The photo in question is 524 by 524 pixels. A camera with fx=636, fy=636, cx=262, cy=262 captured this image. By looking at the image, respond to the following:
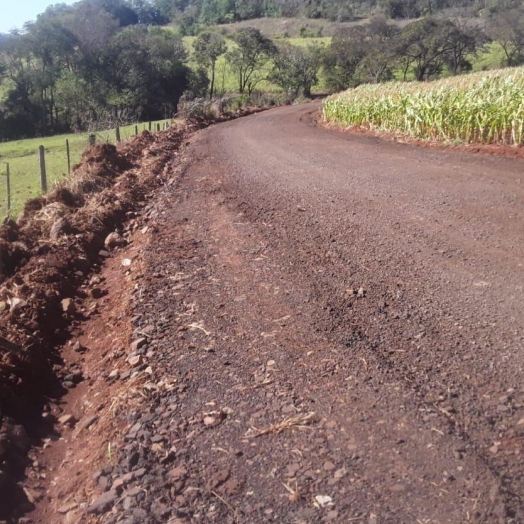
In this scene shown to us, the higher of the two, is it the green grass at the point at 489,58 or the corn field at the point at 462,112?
the green grass at the point at 489,58

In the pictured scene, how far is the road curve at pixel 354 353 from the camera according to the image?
3209 millimetres

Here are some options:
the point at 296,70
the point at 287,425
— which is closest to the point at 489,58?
the point at 296,70

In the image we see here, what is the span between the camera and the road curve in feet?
10.5

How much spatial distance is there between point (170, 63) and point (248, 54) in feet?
29.1

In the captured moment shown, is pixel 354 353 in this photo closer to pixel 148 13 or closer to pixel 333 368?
pixel 333 368

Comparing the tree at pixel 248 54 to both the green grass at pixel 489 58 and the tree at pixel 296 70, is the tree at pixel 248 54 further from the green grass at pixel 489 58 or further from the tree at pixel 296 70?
the green grass at pixel 489 58

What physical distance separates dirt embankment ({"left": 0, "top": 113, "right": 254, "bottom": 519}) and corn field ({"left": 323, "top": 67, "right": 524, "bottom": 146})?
7403 millimetres

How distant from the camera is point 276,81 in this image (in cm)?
6838

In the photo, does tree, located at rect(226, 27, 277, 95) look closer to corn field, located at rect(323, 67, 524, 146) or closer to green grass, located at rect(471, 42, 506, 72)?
green grass, located at rect(471, 42, 506, 72)

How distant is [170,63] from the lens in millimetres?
64562

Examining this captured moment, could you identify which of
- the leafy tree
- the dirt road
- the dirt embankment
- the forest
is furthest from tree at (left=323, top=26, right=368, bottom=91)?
the leafy tree

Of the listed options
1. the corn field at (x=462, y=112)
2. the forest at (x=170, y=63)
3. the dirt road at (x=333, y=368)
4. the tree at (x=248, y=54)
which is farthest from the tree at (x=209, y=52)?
the dirt road at (x=333, y=368)

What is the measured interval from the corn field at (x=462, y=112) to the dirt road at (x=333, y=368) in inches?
231

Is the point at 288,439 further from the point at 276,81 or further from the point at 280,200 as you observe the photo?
the point at 276,81
